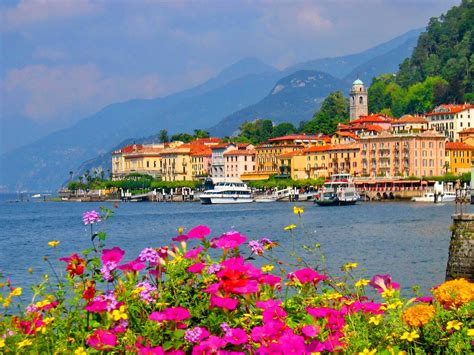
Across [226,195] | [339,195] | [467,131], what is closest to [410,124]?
[467,131]

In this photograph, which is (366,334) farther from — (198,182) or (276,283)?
(198,182)

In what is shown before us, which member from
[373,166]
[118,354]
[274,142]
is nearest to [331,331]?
[118,354]

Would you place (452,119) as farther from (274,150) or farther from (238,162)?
(238,162)

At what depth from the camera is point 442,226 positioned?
175 feet

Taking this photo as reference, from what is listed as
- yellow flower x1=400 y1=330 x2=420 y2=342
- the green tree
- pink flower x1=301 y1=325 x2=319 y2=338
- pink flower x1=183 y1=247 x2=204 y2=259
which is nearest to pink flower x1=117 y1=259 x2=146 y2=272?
pink flower x1=183 y1=247 x2=204 y2=259

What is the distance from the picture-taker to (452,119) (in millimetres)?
126125

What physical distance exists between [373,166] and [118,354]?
11537 cm

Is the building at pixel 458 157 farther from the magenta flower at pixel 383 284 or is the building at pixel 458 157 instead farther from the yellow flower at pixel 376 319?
the yellow flower at pixel 376 319

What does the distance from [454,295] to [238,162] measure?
13504cm

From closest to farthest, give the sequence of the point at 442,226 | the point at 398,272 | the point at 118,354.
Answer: the point at 118,354 → the point at 398,272 → the point at 442,226

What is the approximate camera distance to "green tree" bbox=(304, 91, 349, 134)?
146 m

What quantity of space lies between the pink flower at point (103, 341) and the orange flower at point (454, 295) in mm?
2109

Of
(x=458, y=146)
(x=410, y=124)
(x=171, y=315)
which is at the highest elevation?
(x=410, y=124)

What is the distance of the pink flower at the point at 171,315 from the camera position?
17.9 ft
